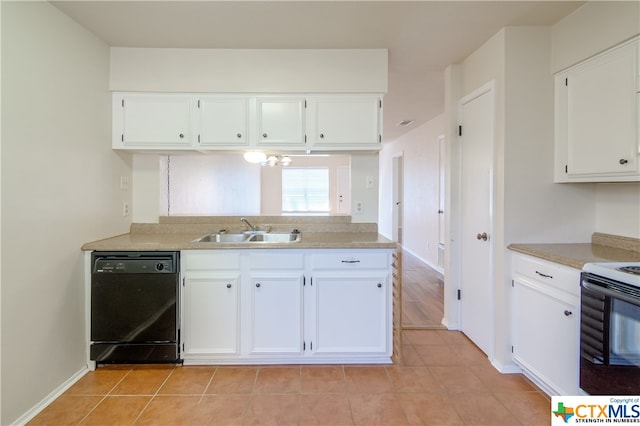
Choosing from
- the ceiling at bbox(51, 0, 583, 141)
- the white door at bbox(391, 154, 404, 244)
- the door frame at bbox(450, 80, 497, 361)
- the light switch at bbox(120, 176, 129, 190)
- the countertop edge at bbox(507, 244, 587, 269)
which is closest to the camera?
the countertop edge at bbox(507, 244, 587, 269)

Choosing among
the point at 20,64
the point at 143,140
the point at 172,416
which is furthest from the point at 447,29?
the point at 172,416

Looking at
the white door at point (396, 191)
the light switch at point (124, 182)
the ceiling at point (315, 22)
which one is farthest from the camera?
the white door at point (396, 191)

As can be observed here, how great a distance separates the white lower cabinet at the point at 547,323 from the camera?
5.69 feet

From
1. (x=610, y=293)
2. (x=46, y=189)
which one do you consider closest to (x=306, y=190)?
(x=46, y=189)

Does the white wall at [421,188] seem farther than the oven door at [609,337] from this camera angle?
Yes

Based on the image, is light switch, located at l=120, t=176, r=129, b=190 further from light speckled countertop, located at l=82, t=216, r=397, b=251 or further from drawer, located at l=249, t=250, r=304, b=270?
drawer, located at l=249, t=250, r=304, b=270

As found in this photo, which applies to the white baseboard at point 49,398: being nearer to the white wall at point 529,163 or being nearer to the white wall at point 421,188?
the white wall at point 529,163

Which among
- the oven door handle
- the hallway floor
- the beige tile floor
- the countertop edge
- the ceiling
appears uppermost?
the ceiling

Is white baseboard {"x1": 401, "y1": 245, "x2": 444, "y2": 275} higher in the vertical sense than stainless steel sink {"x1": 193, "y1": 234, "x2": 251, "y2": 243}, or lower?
lower

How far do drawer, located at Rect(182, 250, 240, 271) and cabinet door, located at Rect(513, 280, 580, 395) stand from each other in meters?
1.93

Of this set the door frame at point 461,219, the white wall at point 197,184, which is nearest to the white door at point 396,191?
the white wall at point 197,184

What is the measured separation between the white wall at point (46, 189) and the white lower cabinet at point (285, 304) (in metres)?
0.73

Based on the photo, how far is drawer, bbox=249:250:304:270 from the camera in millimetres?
2254

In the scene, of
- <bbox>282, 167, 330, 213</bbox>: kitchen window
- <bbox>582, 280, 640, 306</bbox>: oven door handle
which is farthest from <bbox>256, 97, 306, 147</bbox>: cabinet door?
<bbox>282, 167, 330, 213</bbox>: kitchen window
